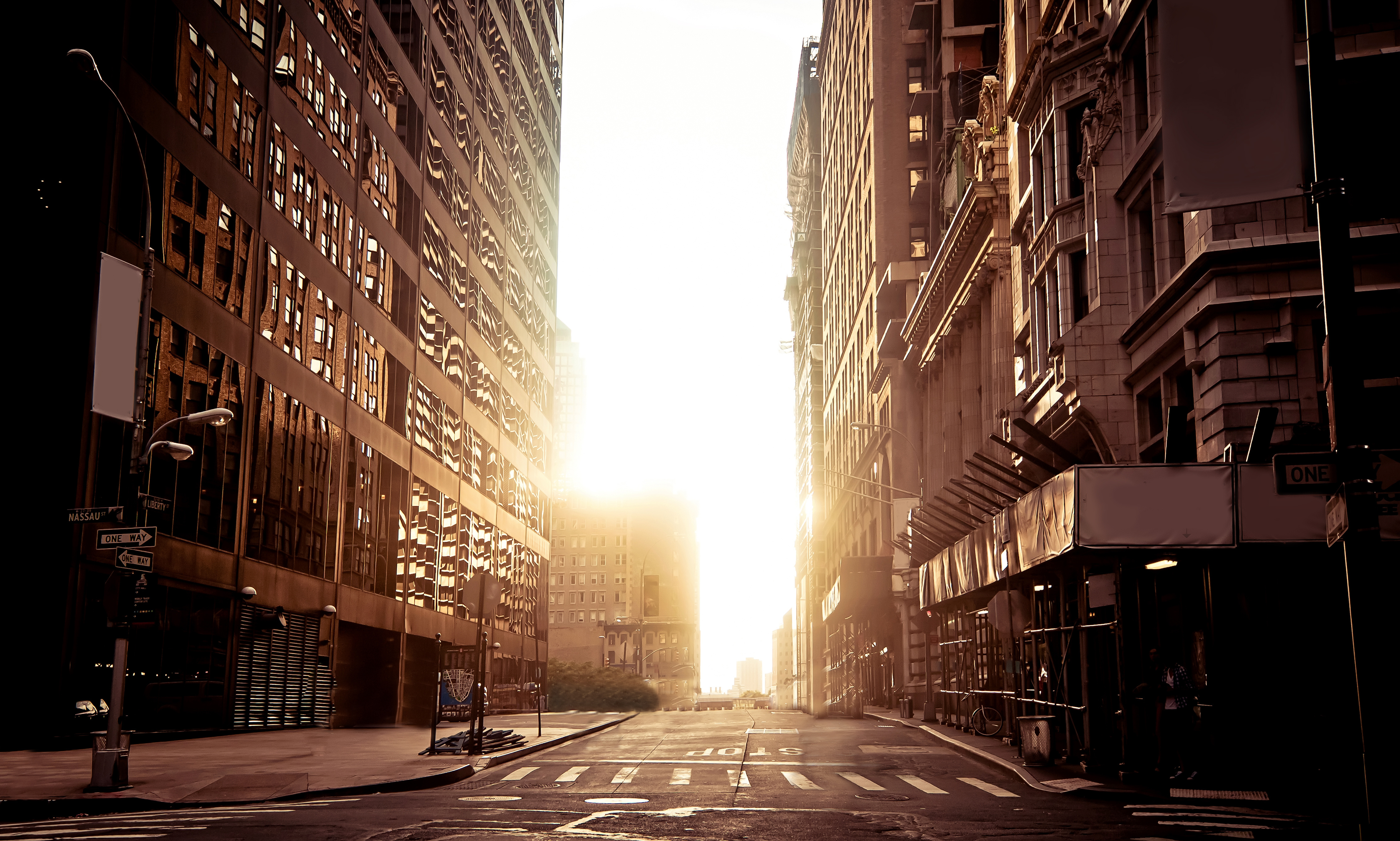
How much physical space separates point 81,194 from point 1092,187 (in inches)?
873

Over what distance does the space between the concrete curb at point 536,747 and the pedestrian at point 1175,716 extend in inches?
436

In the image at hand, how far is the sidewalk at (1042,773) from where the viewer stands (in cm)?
1745

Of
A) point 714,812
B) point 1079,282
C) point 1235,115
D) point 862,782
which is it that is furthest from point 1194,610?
point 1235,115

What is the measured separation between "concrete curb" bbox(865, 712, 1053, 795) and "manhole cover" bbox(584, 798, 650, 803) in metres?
5.69

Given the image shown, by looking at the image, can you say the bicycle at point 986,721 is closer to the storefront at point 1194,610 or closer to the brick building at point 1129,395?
the brick building at point 1129,395

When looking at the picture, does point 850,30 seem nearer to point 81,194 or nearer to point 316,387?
point 316,387

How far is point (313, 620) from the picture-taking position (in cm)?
4472

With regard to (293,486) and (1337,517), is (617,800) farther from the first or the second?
(293,486)

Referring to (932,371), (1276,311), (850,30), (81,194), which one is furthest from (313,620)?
(850,30)

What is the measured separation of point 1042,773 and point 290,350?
95.0 ft

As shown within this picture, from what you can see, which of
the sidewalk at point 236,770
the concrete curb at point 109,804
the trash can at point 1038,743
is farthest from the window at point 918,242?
the concrete curb at point 109,804

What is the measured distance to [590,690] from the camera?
124000 mm

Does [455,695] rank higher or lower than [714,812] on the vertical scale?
higher

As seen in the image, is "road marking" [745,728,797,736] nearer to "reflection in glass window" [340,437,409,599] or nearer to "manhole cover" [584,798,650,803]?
"manhole cover" [584,798,650,803]
